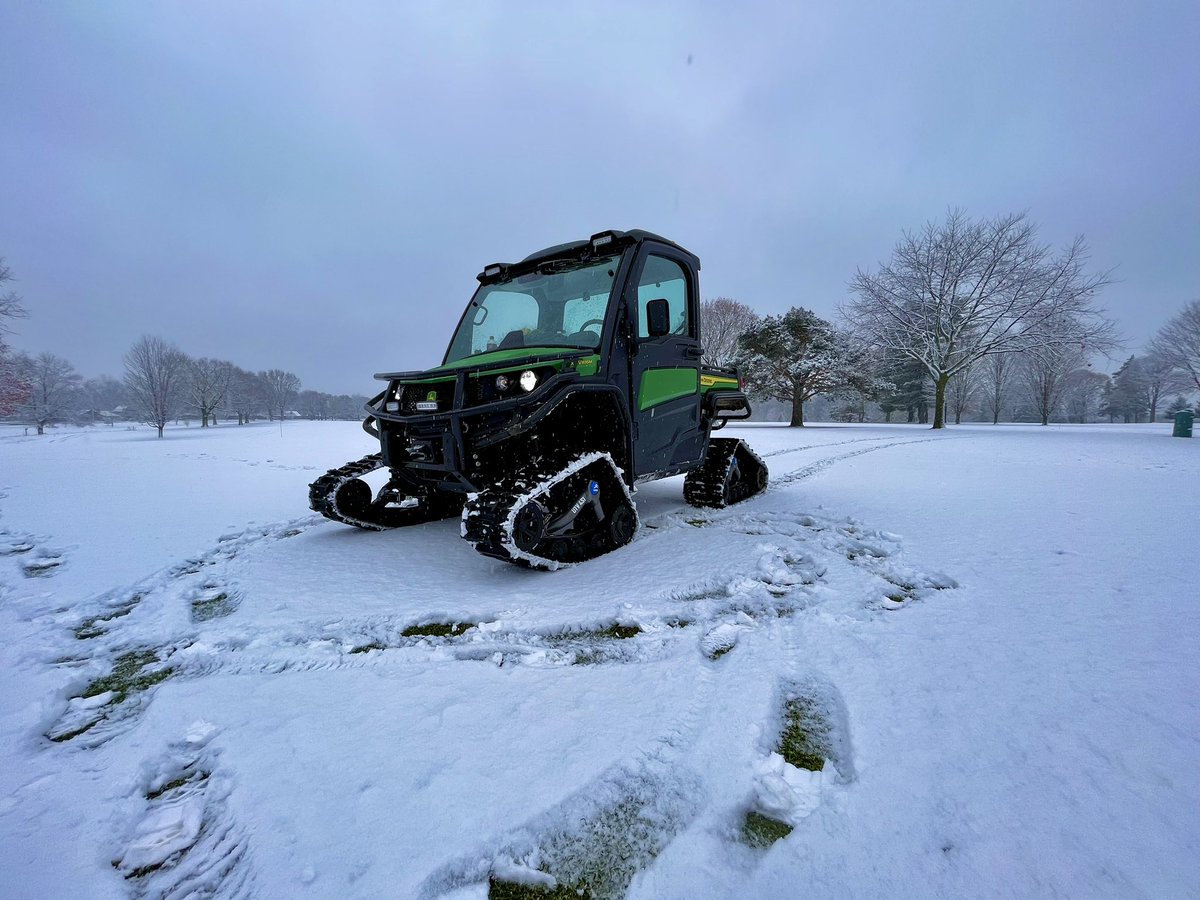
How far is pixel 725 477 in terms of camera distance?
228 inches

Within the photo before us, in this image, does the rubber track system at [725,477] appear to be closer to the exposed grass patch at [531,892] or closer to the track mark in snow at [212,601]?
the track mark in snow at [212,601]

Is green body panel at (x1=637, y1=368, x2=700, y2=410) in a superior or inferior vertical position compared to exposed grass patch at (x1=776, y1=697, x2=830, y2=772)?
superior

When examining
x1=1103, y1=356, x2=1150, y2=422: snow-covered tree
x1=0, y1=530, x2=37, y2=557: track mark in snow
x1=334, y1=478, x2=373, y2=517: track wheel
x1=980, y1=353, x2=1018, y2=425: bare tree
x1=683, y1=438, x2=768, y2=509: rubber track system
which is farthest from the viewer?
x1=1103, y1=356, x2=1150, y2=422: snow-covered tree

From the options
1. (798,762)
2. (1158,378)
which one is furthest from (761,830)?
(1158,378)

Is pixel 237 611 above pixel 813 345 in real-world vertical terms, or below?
below

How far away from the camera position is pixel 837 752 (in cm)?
162

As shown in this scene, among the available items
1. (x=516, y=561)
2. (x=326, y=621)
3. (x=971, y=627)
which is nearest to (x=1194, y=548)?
(x=971, y=627)

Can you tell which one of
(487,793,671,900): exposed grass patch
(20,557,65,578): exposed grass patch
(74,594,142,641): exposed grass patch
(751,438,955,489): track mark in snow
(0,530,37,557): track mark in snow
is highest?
(0,530,37,557): track mark in snow

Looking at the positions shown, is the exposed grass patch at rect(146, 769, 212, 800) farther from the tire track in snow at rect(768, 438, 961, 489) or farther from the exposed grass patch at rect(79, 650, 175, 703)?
the tire track in snow at rect(768, 438, 961, 489)

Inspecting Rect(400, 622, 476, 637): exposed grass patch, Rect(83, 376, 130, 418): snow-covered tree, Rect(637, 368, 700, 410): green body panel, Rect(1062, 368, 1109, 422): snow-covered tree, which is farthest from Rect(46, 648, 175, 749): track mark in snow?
Rect(83, 376, 130, 418): snow-covered tree

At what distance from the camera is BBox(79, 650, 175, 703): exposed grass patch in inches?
80.7

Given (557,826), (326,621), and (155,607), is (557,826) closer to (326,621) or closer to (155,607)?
(326,621)

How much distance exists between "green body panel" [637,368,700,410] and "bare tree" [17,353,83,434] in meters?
62.2

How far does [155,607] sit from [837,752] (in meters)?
3.61
